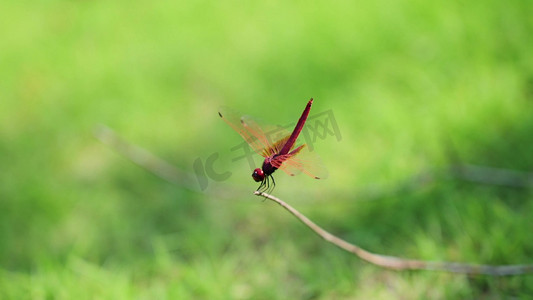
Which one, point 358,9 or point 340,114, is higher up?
point 358,9

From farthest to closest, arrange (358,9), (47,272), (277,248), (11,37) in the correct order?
1. (11,37)
2. (358,9)
3. (277,248)
4. (47,272)

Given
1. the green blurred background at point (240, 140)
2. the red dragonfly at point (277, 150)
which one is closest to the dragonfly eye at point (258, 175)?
the red dragonfly at point (277, 150)

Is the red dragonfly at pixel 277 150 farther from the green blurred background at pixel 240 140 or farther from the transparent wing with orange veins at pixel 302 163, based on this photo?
the green blurred background at pixel 240 140

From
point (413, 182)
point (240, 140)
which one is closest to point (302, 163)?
point (413, 182)

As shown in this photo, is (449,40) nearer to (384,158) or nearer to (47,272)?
(384,158)

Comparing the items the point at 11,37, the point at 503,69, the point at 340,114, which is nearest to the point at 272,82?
the point at 340,114

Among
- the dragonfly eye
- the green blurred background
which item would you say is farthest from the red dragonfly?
the green blurred background
